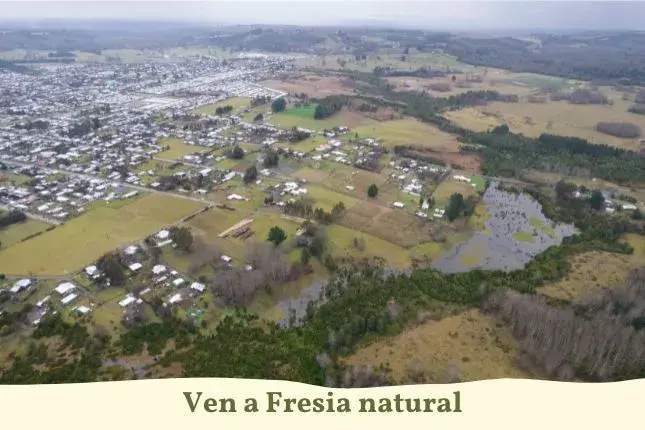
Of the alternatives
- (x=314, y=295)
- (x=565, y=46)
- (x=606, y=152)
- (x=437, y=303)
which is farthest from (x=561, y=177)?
(x=565, y=46)

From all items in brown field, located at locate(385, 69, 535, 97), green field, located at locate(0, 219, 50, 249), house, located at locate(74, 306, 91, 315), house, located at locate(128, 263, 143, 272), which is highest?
brown field, located at locate(385, 69, 535, 97)

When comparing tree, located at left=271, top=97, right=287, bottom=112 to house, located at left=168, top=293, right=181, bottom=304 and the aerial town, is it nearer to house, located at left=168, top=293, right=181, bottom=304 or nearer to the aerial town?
the aerial town

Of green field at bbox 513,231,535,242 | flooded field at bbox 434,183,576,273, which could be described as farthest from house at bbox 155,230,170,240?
green field at bbox 513,231,535,242

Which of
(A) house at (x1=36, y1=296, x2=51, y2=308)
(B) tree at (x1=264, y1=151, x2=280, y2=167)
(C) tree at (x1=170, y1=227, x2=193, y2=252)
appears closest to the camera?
(A) house at (x1=36, y1=296, x2=51, y2=308)

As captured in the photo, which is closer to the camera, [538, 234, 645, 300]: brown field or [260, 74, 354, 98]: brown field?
[538, 234, 645, 300]: brown field

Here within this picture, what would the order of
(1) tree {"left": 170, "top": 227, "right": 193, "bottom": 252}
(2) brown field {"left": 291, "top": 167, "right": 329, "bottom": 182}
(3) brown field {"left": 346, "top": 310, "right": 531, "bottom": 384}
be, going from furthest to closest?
(2) brown field {"left": 291, "top": 167, "right": 329, "bottom": 182}, (1) tree {"left": 170, "top": 227, "right": 193, "bottom": 252}, (3) brown field {"left": 346, "top": 310, "right": 531, "bottom": 384}

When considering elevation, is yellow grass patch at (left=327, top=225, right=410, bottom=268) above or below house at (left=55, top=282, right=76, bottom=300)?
below

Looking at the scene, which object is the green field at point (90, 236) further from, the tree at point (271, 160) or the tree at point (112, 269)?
the tree at point (271, 160)

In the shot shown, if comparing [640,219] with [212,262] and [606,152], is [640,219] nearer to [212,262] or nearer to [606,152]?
[606,152]
